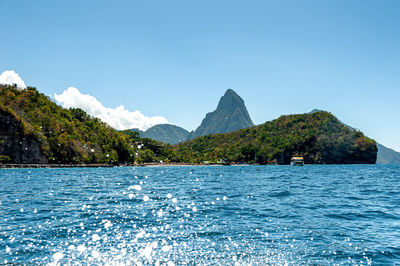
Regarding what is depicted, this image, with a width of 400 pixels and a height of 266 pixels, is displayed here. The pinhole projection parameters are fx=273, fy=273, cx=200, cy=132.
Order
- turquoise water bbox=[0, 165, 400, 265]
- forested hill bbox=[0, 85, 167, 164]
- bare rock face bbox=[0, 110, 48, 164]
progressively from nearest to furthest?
turquoise water bbox=[0, 165, 400, 265], bare rock face bbox=[0, 110, 48, 164], forested hill bbox=[0, 85, 167, 164]

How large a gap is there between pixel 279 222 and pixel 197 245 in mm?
7147

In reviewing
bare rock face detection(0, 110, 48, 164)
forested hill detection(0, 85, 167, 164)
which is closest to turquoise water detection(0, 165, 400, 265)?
bare rock face detection(0, 110, 48, 164)


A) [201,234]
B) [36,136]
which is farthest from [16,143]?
[201,234]

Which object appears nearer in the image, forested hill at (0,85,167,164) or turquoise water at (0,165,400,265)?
turquoise water at (0,165,400,265)

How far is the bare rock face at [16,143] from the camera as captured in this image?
140 metres

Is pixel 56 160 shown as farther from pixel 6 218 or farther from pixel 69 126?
pixel 6 218

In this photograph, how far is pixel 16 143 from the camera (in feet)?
466

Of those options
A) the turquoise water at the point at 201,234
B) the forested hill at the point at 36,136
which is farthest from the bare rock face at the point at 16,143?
the turquoise water at the point at 201,234

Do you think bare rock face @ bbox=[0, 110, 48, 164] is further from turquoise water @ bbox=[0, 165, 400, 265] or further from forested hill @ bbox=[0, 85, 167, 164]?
turquoise water @ bbox=[0, 165, 400, 265]

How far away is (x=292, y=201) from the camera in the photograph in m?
27.3

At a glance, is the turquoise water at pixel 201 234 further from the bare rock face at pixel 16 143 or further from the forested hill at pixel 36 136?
the forested hill at pixel 36 136

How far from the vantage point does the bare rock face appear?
140 m

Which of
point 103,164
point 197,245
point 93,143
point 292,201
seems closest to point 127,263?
point 197,245

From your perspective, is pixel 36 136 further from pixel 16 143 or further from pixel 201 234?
pixel 201 234
